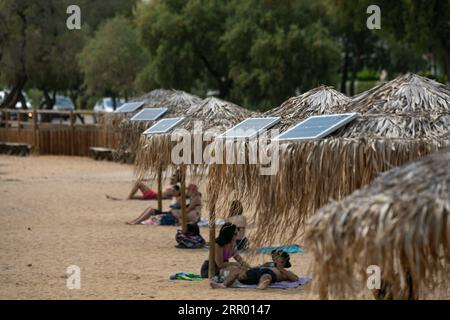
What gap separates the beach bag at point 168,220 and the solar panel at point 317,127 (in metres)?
7.14

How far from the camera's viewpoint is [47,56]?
135 ft

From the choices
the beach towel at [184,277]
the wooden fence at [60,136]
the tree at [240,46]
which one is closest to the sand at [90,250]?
the beach towel at [184,277]

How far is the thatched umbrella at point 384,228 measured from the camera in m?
6.34

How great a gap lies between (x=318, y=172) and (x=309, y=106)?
6.15ft

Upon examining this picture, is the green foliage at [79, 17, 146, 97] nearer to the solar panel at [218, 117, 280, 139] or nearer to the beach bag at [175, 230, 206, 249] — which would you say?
the beach bag at [175, 230, 206, 249]

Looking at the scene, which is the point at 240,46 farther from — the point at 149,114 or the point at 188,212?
the point at 188,212

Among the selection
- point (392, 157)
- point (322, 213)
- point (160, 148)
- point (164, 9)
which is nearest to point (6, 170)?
point (164, 9)

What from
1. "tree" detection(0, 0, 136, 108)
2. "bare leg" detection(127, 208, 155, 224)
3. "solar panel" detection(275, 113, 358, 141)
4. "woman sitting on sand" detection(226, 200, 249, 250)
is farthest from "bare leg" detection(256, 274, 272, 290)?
"tree" detection(0, 0, 136, 108)

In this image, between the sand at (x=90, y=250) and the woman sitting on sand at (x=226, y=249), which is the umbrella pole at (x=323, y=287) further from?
the woman sitting on sand at (x=226, y=249)

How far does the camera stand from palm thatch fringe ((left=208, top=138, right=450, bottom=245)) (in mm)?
9188

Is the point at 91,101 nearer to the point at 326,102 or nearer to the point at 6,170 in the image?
the point at 6,170

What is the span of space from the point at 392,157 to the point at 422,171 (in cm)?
235

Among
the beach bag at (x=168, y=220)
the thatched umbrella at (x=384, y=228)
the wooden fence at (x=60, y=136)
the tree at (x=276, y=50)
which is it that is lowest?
the beach bag at (x=168, y=220)

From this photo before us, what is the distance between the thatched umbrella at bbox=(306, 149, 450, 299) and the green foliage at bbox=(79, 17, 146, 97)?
33.3m
